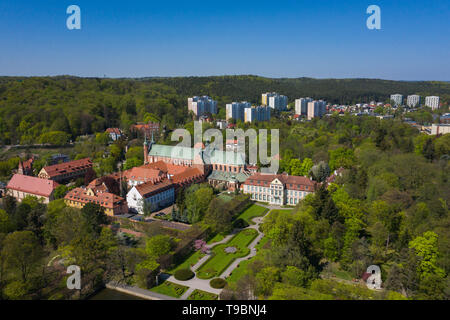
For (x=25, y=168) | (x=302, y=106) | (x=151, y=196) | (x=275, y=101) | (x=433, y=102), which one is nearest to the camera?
(x=151, y=196)

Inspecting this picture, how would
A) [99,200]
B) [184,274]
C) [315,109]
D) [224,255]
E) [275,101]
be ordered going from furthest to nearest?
[275,101]
[315,109]
[99,200]
[224,255]
[184,274]

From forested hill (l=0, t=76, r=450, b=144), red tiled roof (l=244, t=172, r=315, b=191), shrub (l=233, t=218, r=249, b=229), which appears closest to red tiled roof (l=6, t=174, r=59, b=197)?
shrub (l=233, t=218, r=249, b=229)

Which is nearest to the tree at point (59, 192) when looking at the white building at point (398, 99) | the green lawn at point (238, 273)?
the green lawn at point (238, 273)

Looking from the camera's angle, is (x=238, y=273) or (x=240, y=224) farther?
(x=240, y=224)

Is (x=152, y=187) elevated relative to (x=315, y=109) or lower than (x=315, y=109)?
lower

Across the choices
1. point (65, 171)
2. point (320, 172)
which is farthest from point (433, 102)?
point (65, 171)

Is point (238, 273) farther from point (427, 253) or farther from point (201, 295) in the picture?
point (427, 253)

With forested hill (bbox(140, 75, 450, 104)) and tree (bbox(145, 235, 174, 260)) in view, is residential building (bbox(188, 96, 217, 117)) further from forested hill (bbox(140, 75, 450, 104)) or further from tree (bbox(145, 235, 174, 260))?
tree (bbox(145, 235, 174, 260))

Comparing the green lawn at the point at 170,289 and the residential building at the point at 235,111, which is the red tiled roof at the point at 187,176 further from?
the residential building at the point at 235,111
